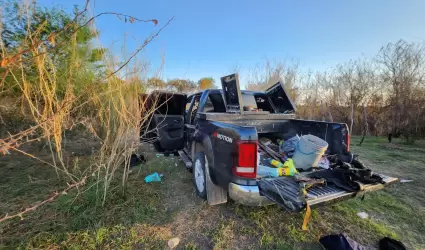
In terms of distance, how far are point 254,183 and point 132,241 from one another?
1.55 m

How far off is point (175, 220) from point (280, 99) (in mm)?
3121

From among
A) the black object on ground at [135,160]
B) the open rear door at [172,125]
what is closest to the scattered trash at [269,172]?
the open rear door at [172,125]

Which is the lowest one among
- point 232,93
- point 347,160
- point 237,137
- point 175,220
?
point 175,220

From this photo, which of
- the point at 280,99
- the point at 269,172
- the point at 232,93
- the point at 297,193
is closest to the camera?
the point at 297,193

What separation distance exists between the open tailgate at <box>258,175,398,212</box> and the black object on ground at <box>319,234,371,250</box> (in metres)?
0.42

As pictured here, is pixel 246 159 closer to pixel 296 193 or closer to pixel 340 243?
pixel 296 193

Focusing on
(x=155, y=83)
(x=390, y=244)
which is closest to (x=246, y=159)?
(x=390, y=244)

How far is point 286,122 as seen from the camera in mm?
3842

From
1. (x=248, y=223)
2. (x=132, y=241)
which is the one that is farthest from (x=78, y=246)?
(x=248, y=223)

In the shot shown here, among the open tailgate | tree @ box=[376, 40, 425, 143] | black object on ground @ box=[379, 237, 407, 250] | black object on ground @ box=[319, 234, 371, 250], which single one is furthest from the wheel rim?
tree @ box=[376, 40, 425, 143]

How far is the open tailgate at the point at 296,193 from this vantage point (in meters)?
1.82

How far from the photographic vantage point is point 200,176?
3.14 m

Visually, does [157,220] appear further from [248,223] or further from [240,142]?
[240,142]

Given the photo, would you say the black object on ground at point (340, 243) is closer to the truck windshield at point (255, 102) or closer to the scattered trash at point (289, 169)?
the scattered trash at point (289, 169)
